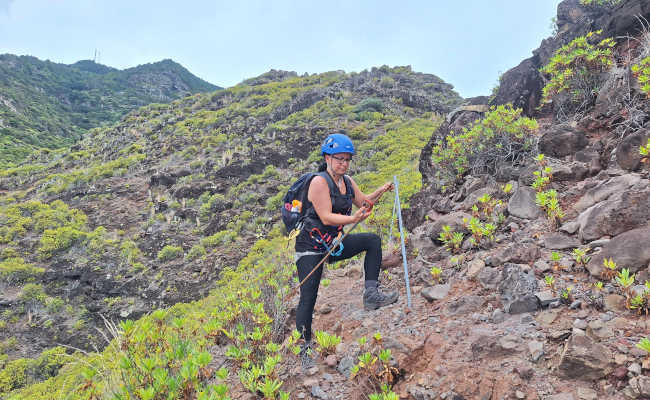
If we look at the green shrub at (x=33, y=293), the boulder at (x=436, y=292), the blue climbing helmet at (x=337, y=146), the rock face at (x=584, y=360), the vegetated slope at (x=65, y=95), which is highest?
the vegetated slope at (x=65, y=95)

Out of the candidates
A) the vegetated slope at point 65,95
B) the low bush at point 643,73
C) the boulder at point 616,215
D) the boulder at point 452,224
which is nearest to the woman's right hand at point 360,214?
the boulder at point 452,224

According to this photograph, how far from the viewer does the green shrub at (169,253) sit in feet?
41.9

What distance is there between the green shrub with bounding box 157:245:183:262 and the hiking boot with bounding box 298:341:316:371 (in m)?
11.6

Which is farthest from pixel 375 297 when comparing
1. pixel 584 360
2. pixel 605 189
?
pixel 605 189

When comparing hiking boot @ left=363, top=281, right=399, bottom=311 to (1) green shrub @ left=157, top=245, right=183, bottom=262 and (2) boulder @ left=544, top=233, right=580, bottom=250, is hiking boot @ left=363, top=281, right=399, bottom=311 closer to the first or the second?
(2) boulder @ left=544, top=233, right=580, bottom=250

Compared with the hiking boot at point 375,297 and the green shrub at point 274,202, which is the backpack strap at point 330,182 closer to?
the hiking boot at point 375,297

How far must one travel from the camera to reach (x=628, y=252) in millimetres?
2143

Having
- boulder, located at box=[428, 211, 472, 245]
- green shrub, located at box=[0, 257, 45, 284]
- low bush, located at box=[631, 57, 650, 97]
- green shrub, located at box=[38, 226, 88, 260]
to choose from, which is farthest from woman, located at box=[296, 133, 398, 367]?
green shrub, located at box=[38, 226, 88, 260]

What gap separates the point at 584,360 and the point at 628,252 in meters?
0.97

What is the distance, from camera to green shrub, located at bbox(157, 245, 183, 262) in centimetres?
1277

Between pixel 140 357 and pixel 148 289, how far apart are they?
412 inches

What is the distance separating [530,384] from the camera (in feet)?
5.75

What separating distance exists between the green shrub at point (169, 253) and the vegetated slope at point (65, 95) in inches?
1170

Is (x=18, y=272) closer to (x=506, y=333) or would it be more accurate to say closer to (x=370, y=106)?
(x=506, y=333)
